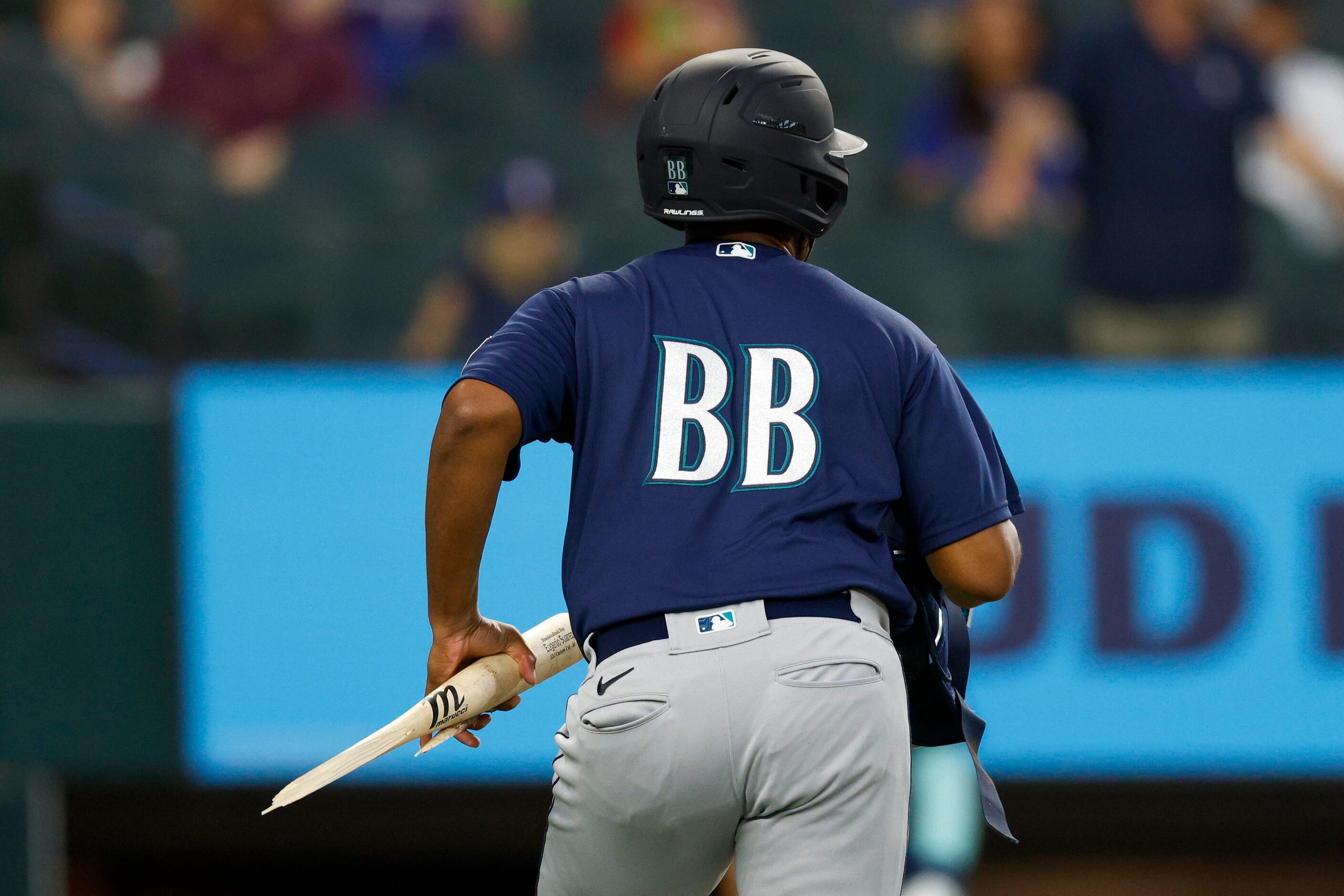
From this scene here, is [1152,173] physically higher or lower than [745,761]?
higher

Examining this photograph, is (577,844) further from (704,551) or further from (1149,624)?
(1149,624)

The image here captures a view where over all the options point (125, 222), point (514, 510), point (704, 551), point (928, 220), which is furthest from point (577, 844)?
point (928, 220)

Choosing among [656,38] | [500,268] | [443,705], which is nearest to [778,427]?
[443,705]

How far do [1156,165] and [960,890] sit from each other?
9.11 ft

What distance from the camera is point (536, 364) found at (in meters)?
2.47

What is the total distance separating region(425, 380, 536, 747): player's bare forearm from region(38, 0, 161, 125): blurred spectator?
5.14 meters

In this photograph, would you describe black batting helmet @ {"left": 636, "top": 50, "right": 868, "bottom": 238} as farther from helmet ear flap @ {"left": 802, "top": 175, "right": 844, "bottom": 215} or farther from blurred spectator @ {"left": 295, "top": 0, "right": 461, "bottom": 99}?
blurred spectator @ {"left": 295, "top": 0, "right": 461, "bottom": 99}

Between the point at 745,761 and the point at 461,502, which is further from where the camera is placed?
the point at 461,502

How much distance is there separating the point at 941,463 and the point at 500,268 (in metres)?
4.06

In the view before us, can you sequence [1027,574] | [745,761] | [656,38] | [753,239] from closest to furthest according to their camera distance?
[745,761] → [753,239] → [1027,574] → [656,38]

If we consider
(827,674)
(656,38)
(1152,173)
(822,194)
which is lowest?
(827,674)

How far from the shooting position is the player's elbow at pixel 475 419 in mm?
2428

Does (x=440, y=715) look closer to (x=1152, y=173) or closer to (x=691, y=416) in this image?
(x=691, y=416)

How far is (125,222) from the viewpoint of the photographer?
250 inches
